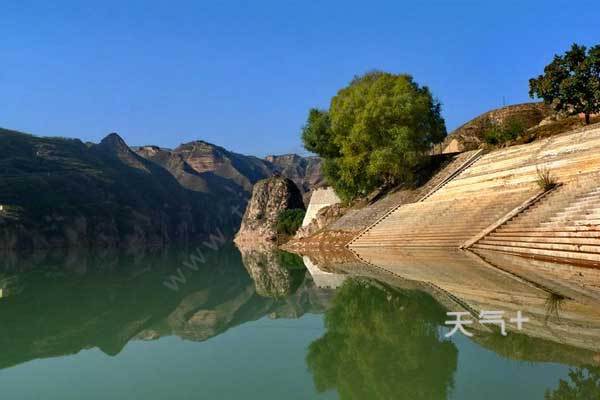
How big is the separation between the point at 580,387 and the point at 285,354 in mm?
4188

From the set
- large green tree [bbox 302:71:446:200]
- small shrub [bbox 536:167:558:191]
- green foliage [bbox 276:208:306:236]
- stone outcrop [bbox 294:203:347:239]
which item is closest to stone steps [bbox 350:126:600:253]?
small shrub [bbox 536:167:558:191]

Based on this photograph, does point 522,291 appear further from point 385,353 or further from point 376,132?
point 376,132

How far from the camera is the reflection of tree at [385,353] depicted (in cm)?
571

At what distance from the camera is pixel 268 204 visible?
8200 cm

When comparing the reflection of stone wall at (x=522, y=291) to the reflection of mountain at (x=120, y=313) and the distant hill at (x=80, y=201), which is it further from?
the distant hill at (x=80, y=201)

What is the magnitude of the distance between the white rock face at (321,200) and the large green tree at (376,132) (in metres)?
5.14

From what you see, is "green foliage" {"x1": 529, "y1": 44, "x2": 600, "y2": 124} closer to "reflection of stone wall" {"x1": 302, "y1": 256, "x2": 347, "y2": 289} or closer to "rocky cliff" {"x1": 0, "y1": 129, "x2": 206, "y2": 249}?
"reflection of stone wall" {"x1": 302, "y1": 256, "x2": 347, "y2": 289}

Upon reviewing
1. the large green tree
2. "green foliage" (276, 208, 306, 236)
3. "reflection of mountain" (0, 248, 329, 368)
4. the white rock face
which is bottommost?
"green foliage" (276, 208, 306, 236)

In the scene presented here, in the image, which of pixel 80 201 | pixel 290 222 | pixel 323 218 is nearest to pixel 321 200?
pixel 323 218

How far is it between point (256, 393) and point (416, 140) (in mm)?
34432

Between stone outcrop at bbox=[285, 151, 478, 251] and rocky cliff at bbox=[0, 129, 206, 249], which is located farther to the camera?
rocky cliff at bbox=[0, 129, 206, 249]

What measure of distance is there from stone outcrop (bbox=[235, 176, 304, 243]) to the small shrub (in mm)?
54649

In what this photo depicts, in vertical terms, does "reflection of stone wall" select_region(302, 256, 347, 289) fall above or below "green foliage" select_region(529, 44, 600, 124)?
below

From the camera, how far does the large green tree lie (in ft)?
123
